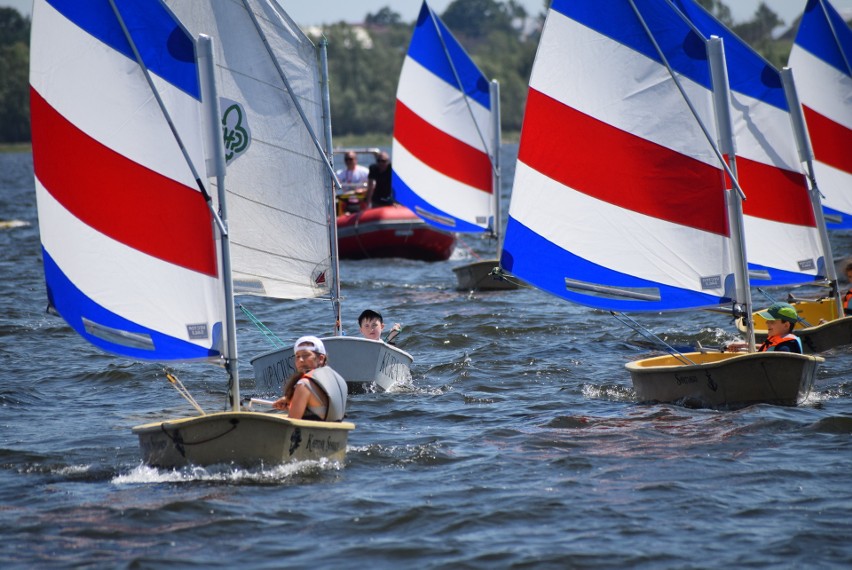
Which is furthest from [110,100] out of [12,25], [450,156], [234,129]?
[12,25]

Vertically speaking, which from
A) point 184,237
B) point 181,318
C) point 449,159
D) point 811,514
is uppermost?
point 449,159

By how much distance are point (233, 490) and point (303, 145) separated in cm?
512

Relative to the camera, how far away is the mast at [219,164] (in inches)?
373

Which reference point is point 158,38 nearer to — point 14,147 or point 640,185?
point 640,185

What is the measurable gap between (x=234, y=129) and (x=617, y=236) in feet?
13.6

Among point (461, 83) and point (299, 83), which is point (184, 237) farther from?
point (461, 83)

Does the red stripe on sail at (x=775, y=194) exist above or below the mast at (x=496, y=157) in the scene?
below

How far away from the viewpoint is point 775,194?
565 inches

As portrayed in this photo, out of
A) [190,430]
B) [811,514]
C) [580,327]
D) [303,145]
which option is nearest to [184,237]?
[190,430]

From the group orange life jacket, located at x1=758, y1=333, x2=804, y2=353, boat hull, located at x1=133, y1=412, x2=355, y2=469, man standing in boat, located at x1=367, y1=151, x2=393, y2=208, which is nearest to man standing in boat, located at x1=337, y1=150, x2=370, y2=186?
man standing in boat, located at x1=367, y1=151, x2=393, y2=208

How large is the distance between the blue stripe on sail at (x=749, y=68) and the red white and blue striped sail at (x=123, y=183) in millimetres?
6739

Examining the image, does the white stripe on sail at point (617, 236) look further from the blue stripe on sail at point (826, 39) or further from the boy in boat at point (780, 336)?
the blue stripe on sail at point (826, 39)

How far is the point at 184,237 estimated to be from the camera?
9.69m

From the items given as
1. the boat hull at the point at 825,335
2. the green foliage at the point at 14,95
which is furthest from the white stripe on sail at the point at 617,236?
the green foliage at the point at 14,95
